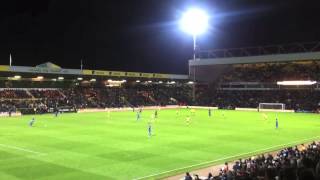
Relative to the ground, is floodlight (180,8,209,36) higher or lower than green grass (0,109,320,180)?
higher

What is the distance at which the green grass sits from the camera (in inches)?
878

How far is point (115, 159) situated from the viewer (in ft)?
83.5

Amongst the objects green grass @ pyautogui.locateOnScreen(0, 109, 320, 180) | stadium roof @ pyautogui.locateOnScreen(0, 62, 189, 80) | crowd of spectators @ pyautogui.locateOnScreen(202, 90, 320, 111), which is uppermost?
stadium roof @ pyautogui.locateOnScreen(0, 62, 189, 80)

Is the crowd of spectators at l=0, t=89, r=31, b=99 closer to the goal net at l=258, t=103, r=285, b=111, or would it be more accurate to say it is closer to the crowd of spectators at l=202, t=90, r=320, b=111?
the crowd of spectators at l=202, t=90, r=320, b=111

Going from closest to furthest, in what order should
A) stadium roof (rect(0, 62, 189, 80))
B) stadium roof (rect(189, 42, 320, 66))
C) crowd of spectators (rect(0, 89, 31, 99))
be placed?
stadium roof (rect(0, 62, 189, 80)) → crowd of spectators (rect(0, 89, 31, 99)) → stadium roof (rect(189, 42, 320, 66))

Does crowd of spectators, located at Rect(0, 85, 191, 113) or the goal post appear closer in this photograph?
crowd of spectators, located at Rect(0, 85, 191, 113)

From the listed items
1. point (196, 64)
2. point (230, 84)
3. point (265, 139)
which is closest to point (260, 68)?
→ point (230, 84)

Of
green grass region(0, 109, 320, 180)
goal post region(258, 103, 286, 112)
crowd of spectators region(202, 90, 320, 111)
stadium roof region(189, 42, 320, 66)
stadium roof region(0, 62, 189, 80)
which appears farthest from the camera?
goal post region(258, 103, 286, 112)

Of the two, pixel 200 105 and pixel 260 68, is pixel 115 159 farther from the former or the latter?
pixel 260 68

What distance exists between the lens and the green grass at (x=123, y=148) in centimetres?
2231

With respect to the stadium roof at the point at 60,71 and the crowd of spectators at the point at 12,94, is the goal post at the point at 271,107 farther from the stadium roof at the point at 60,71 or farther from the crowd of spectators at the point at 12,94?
the crowd of spectators at the point at 12,94

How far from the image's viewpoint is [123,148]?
29703mm

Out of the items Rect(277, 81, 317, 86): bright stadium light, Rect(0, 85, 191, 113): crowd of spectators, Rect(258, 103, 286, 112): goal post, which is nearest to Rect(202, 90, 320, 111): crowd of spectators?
Rect(258, 103, 286, 112): goal post

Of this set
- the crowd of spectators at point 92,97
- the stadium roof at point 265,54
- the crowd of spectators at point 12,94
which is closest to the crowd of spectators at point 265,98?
the stadium roof at point 265,54
